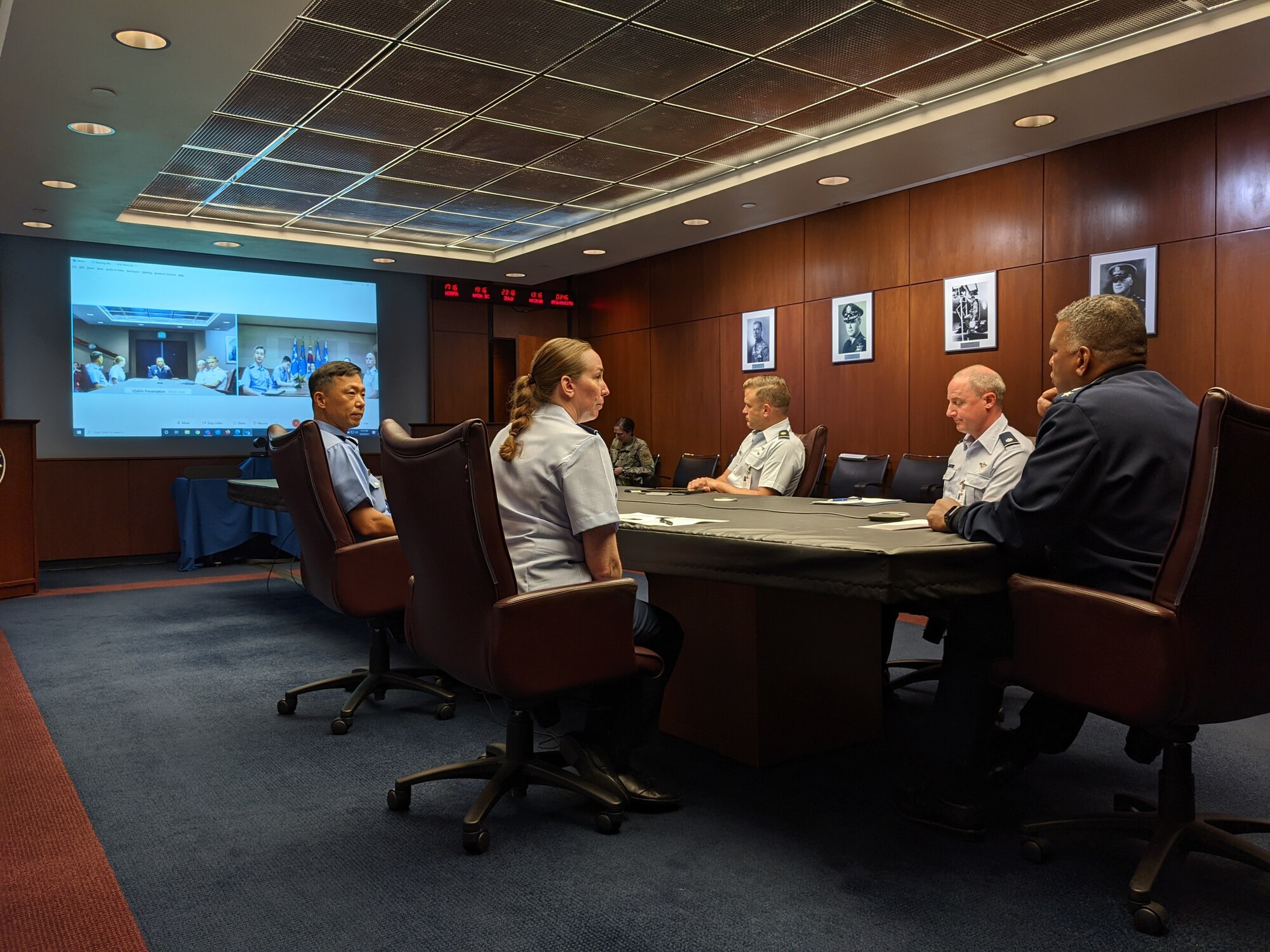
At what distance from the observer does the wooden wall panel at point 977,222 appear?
623cm

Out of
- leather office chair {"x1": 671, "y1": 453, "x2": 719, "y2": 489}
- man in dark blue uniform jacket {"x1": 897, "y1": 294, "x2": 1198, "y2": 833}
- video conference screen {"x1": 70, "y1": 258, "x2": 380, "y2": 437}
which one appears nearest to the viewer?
man in dark blue uniform jacket {"x1": 897, "y1": 294, "x2": 1198, "y2": 833}

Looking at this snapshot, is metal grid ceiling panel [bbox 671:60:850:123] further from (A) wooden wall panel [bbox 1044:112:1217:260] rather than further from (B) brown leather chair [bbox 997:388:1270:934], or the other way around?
(B) brown leather chair [bbox 997:388:1270:934]

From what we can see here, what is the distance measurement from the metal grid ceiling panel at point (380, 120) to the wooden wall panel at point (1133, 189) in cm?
395

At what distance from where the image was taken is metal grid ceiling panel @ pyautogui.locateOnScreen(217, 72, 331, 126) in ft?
17.0

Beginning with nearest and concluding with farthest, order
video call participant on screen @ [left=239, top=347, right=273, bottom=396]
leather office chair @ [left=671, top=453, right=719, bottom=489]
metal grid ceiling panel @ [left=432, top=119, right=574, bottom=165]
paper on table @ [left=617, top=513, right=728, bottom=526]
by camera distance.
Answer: paper on table @ [left=617, top=513, right=728, bottom=526] → metal grid ceiling panel @ [left=432, top=119, right=574, bottom=165] → leather office chair @ [left=671, top=453, right=719, bottom=489] → video call participant on screen @ [left=239, top=347, right=273, bottom=396]

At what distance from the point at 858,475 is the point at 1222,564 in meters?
4.99

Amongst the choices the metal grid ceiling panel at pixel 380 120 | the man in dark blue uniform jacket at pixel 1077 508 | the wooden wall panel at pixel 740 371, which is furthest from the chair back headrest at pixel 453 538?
the wooden wall panel at pixel 740 371

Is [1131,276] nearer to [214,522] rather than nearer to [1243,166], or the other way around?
[1243,166]

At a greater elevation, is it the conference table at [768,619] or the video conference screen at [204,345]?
the video conference screen at [204,345]

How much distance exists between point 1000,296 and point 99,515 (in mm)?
7841

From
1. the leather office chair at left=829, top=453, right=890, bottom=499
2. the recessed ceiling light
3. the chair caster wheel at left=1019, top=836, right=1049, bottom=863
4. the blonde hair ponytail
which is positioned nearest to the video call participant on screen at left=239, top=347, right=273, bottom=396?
the recessed ceiling light

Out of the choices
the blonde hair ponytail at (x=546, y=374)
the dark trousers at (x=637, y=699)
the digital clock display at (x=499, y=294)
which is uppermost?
the digital clock display at (x=499, y=294)

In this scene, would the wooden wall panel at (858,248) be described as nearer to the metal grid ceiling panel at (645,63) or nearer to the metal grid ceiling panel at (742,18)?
the metal grid ceiling panel at (645,63)

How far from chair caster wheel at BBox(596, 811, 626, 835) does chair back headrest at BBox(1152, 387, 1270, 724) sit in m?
1.33
